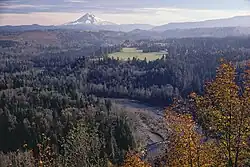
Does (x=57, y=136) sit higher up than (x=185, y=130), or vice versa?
(x=185, y=130)

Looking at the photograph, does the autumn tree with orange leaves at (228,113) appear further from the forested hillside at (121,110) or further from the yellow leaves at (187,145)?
the yellow leaves at (187,145)

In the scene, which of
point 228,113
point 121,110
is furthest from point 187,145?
point 121,110

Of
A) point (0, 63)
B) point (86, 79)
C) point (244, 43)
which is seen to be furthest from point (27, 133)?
point (244, 43)

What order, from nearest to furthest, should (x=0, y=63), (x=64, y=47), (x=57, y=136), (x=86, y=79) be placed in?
(x=57, y=136) < (x=86, y=79) < (x=0, y=63) < (x=64, y=47)

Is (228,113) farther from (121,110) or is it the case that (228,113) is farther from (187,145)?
(121,110)

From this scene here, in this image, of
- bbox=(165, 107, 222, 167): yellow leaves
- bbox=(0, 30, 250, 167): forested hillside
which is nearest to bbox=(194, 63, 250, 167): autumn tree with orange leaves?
bbox=(0, 30, 250, 167): forested hillside

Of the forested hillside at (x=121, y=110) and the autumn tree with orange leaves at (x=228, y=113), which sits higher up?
the autumn tree with orange leaves at (x=228, y=113)

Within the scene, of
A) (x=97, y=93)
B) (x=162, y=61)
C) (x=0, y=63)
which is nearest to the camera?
(x=97, y=93)

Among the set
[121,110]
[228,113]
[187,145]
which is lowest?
[121,110]

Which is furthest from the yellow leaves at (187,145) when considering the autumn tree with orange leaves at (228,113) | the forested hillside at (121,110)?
the autumn tree with orange leaves at (228,113)

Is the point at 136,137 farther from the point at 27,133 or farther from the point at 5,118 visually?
the point at 5,118

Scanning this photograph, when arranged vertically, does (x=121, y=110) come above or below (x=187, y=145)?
below
